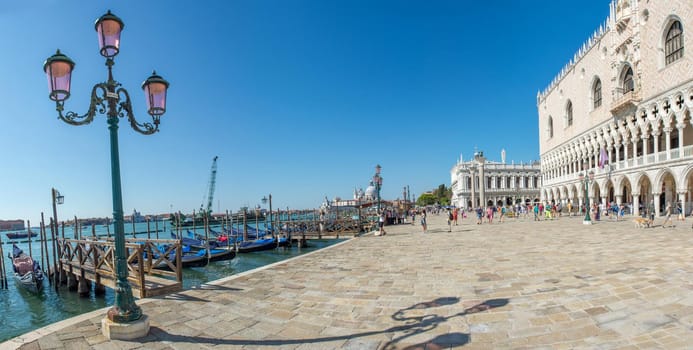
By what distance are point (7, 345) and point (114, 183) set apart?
7.56 feet

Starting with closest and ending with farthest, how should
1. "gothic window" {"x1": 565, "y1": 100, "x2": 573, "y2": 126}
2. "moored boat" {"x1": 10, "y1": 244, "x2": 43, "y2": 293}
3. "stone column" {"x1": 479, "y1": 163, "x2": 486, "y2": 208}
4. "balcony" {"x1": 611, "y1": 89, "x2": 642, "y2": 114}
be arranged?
"moored boat" {"x1": 10, "y1": 244, "x2": 43, "y2": 293} → "balcony" {"x1": 611, "y1": 89, "x2": 642, "y2": 114} → "gothic window" {"x1": 565, "y1": 100, "x2": 573, "y2": 126} → "stone column" {"x1": 479, "y1": 163, "x2": 486, "y2": 208}

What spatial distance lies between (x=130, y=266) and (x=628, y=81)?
37.2 metres

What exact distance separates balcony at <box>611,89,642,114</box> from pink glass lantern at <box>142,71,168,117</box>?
107 ft

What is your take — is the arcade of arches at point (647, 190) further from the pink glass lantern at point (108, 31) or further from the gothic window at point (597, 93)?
the pink glass lantern at point (108, 31)

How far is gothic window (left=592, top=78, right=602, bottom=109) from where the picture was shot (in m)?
34.0

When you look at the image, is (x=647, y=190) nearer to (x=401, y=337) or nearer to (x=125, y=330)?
(x=401, y=337)

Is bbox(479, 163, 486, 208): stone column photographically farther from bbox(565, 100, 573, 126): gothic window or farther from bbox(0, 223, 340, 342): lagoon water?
bbox(0, 223, 340, 342): lagoon water

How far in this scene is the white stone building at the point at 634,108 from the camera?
2220 centimetres

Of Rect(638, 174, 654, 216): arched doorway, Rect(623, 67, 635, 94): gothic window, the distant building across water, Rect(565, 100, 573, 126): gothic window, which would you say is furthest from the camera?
the distant building across water

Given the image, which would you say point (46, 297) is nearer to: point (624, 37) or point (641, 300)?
point (641, 300)

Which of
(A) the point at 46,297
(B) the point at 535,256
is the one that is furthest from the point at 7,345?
(A) the point at 46,297

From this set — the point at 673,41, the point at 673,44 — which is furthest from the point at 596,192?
the point at 673,41

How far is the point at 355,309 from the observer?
5371 mm

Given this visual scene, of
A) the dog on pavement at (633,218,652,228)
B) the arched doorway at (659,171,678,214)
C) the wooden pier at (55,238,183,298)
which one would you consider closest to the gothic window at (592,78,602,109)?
the arched doorway at (659,171,678,214)
